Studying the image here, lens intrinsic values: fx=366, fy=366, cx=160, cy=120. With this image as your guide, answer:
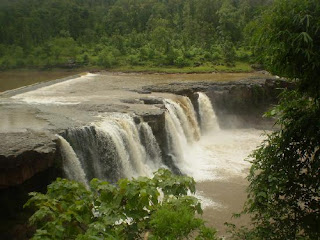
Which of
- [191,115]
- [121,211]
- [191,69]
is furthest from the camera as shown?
[191,69]

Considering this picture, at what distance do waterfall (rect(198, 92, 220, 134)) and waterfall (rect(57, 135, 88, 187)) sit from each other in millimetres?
11791

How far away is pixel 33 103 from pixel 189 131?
796 cm

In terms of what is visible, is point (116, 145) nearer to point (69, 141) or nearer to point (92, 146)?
point (92, 146)

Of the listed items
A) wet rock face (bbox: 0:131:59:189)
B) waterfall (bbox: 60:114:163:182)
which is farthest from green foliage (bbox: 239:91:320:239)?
waterfall (bbox: 60:114:163:182)

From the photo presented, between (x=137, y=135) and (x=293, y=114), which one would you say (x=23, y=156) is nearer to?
(x=137, y=135)

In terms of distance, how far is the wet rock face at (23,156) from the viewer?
901 cm

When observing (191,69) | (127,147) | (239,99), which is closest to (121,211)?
(127,147)

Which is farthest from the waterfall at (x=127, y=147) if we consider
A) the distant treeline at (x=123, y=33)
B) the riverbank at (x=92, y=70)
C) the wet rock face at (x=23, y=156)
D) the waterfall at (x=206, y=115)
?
the riverbank at (x=92, y=70)

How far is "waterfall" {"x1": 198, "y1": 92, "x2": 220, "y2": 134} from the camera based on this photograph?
2225 cm

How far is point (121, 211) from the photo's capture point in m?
3.95

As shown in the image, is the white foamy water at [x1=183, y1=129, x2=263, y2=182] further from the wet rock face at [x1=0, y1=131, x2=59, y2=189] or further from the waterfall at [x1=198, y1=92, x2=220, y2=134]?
the wet rock face at [x1=0, y1=131, x2=59, y2=189]

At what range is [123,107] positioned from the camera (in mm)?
16500

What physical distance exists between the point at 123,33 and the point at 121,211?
53.1 metres

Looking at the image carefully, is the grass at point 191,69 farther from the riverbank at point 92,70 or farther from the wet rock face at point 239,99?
the wet rock face at point 239,99
